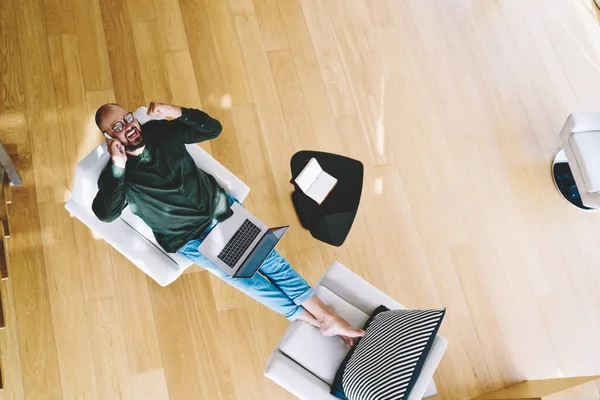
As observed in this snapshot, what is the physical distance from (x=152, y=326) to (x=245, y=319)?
0.49 metres

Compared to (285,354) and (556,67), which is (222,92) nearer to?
(285,354)

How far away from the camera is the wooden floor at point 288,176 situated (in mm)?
2684

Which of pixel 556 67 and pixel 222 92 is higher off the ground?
pixel 556 67

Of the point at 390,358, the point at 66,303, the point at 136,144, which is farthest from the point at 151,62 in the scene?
the point at 390,358

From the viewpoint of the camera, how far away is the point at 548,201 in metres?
3.37

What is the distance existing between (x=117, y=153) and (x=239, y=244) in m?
0.70

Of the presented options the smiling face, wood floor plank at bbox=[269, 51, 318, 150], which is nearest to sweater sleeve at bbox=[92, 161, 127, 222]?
the smiling face

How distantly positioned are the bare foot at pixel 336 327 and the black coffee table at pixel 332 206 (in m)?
0.70

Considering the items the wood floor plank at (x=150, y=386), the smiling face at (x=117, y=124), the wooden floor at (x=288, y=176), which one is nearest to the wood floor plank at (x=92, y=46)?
the wooden floor at (x=288, y=176)

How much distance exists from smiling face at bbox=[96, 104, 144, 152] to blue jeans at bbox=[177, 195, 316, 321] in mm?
576

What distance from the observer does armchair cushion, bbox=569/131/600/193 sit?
3094 mm

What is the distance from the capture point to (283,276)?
2.54 metres

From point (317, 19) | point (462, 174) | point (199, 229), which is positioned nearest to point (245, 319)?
Result: point (199, 229)

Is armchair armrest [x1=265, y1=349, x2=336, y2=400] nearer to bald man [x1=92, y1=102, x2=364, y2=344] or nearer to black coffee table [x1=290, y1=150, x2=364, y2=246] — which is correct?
bald man [x1=92, y1=102, x2=364, y2=344]
